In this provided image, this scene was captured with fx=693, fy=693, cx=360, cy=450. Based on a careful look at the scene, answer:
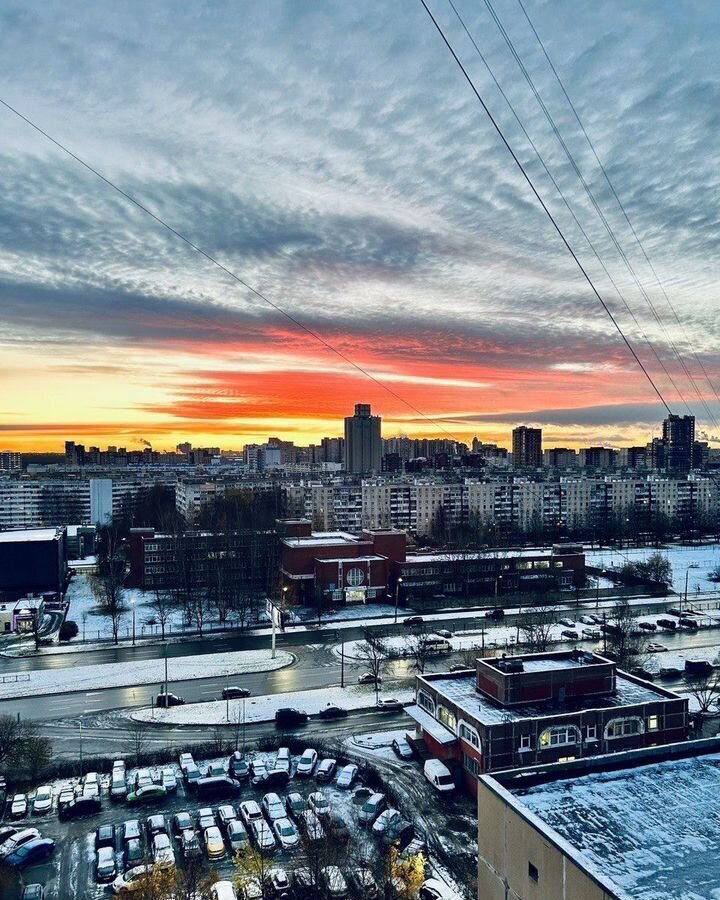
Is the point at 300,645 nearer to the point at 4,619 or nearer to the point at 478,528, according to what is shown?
the point at 4,619

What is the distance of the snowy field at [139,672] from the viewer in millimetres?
12719

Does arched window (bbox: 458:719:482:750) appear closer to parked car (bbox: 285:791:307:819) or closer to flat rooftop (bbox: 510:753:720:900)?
parked car (bbox: 285:791:307:819)

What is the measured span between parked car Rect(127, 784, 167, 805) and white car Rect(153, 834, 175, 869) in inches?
38.0

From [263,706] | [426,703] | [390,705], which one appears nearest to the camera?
[426,703]

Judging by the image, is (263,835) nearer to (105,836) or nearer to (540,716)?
(105,836)

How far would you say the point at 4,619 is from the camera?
16.9 m

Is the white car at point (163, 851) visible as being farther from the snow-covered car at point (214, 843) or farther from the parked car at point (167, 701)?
the parked car at point (167, 701)

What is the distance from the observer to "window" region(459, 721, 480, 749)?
874 cm

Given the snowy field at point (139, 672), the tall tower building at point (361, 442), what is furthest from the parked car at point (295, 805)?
the tall tower building at point (361, 442)

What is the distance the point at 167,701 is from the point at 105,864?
15.4ft

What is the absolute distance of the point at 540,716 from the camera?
8906 millimetres

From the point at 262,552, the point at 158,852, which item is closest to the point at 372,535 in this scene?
the point at 262,552


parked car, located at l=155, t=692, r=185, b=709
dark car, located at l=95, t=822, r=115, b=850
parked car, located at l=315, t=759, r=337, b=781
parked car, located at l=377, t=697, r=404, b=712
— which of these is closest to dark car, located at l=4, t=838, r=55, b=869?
dark car, located at l=95, t=822, r=115, b=850

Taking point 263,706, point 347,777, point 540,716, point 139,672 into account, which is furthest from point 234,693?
point 540,716
